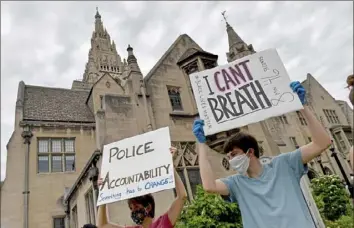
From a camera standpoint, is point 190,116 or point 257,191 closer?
point 257,191

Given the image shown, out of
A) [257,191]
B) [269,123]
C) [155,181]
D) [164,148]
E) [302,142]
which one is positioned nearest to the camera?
[257,191]

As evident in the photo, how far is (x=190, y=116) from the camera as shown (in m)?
13.1

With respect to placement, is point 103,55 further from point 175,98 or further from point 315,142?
point 315,142

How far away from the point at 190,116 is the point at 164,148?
925 centimetres

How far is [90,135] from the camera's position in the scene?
16.0 m

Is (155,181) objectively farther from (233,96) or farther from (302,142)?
(302,142)

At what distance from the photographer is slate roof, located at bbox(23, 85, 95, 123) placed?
16.0 meters

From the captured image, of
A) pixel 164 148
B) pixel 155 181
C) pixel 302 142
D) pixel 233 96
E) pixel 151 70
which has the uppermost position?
pixel 151 70

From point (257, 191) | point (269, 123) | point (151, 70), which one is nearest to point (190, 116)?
point (151, 70)

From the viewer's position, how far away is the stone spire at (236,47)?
1842 cm

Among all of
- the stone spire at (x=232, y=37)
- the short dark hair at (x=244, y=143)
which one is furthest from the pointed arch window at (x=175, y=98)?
the short dark hair at (x=244, y=143)

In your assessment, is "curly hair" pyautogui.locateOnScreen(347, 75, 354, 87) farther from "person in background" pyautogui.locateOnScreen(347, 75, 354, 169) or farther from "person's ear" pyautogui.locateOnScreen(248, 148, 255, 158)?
"person's ear" pyautogui.locateOnScreen(248, 148, 255, 158)

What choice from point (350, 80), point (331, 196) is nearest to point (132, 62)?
point (350, 80)

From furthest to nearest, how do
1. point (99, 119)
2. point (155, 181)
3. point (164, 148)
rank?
point (99, 119), point (164, 148), point (155, 181)
